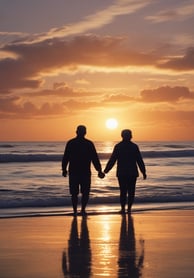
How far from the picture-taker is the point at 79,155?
39.9 ft

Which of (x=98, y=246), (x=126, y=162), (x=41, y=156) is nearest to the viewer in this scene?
(x=98, y=246)

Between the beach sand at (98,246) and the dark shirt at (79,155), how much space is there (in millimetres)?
947

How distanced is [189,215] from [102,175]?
1872 mm

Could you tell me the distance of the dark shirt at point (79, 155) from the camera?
39.9 ft

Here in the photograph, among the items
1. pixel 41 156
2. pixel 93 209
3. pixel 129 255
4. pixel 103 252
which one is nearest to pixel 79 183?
pixel 93 209


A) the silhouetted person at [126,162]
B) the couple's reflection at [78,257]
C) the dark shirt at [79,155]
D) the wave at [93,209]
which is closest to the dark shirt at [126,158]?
the silhouetted person at [126,162]

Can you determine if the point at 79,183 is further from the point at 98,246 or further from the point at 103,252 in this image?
the point at 103,252

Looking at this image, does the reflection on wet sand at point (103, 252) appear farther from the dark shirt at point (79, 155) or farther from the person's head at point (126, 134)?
the person's head at point (126, 134)

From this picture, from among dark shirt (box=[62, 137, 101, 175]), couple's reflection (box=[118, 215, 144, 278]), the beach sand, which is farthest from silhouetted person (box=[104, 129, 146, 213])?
couple's reflection (box=[118, 215, 144, 278])

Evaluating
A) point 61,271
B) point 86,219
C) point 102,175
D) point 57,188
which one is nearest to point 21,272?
point 61,271

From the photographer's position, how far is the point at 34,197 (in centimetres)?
1620

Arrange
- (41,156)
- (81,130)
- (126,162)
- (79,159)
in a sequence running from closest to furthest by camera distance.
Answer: (81,130)
(79,159)
(126,162)
(41,156)

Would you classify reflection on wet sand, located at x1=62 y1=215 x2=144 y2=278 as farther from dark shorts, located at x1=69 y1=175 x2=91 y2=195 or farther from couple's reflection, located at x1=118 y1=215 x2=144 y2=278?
dark shorts, located at x1=69 y1=175 x2=91 y2=195

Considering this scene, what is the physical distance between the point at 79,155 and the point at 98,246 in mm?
4178
